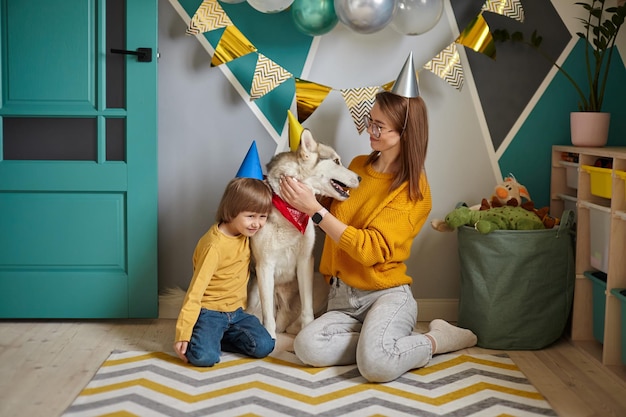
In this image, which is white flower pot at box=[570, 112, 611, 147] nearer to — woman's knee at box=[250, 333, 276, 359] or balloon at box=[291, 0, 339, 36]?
balloon at box=[291, 0, 339, 36]

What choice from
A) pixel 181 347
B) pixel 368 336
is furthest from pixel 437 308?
pixel 181 347

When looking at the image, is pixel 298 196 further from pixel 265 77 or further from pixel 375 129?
pixel 265 77

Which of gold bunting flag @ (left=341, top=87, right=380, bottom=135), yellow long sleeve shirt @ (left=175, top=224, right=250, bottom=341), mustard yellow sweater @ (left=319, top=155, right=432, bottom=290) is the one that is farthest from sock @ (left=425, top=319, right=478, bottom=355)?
gold bunting flag @ (left=341, top=87, right=380, bottom=135)

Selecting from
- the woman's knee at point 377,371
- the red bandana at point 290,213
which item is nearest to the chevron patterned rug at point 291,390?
the woman's knee at point 377,371

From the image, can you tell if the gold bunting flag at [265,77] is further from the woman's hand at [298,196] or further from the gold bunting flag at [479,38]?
the gold bunting flag at [479,38]

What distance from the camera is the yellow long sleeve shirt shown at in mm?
2697

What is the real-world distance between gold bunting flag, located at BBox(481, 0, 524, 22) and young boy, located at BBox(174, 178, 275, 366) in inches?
45.4

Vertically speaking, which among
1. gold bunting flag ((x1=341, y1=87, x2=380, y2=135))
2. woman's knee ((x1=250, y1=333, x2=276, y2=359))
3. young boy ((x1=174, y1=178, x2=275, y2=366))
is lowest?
woman's knee ((x1=250, y1=333, x2=276, y2=359))

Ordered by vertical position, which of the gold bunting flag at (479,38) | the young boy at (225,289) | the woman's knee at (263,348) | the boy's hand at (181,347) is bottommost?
the woman's knee at (263,348)

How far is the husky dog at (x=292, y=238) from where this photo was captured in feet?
9.28

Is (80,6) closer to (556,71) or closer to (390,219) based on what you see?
(390,219)

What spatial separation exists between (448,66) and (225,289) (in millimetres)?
1262

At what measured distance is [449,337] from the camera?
285 cm

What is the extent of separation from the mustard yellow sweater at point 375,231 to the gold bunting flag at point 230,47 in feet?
2.17
